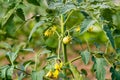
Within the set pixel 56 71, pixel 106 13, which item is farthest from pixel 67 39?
pixel 106 13

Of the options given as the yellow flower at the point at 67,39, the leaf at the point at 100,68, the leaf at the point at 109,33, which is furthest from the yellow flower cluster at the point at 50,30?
the leaf at the point at 109,33

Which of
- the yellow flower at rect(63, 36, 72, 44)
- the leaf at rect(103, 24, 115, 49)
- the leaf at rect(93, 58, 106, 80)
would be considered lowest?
the leaf at rect(93, 58, 106, 80)

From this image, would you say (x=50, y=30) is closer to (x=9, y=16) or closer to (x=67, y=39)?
(x=67, y=39)

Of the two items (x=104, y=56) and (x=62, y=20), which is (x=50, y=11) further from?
(x=104, y=56)

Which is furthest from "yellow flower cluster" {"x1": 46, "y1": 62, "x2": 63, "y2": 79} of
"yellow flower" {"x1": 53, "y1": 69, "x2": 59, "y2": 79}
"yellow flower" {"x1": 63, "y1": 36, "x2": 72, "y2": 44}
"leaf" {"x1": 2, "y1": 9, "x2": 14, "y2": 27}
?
"leaf" {"x1": 2, "y1": 9, "x2": 14, "y2": 27}

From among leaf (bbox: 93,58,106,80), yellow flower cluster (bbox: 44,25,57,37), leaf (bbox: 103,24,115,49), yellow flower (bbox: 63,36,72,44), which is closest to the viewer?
leaf (bbox: 103,24,115,49)

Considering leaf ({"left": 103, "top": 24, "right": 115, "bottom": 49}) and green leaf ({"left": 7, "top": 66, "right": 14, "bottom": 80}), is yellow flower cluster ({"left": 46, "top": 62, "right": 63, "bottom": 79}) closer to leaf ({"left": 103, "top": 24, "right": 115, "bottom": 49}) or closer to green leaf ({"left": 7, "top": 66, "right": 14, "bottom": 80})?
green leaf ({"left": 7, "top": 66, "right": 14, "bottom": 80})

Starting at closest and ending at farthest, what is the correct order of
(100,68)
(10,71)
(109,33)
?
(109,33)
(100,68)
(10,71)

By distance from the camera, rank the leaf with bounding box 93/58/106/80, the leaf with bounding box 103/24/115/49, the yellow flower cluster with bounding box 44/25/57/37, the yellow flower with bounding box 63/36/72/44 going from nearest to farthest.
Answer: the leaf with bounding box 103/24/115/49 < the leaf with bounding box 93/58/106/80 < the yellow flower with bounding box 63/36/72/44 < the yellow flower cluster with bounding box 44/25/57/37

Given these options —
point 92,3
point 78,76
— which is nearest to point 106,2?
point 92,3

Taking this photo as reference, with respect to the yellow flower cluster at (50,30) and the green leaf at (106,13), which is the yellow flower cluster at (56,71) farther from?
the green leaf at (106,13)

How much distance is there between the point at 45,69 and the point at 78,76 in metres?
0.17

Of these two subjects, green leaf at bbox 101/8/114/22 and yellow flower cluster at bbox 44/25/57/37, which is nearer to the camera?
green leaf at bbox 101/8/114/22

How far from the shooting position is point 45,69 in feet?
5.72
